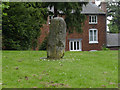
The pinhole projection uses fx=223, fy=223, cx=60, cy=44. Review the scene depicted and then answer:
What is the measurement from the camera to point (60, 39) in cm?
1298

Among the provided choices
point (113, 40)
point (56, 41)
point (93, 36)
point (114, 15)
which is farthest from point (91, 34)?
point (56, 41)

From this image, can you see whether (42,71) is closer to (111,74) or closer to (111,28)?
(111,74)

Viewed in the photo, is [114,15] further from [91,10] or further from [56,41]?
[56,41]

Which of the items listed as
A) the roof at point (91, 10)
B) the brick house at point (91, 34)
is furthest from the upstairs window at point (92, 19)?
the roof at point (91, 10)

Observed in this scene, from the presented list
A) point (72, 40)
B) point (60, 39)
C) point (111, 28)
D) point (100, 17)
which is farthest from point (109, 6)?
point (60, 39)

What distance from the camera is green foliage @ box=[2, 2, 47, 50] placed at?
22531 millimetres

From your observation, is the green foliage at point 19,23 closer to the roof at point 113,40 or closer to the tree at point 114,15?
the roof at point 113,40

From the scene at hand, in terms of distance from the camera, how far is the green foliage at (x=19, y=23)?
2253cm

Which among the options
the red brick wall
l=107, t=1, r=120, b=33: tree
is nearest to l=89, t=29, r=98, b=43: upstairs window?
the red brick wall

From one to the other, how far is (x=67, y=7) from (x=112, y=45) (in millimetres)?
13896

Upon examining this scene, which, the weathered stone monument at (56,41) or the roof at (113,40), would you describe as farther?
the roof at (113,40)

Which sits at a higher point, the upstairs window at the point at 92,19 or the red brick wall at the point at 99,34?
the upstairs window at the point at 92,19

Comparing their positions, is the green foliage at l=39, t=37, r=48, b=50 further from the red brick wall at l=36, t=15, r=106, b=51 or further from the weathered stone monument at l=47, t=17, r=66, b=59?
the weathered stone monument at l=47, t=17, r=66, b=59

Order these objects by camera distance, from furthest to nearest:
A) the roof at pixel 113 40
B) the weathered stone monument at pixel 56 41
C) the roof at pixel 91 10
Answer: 1. the roof at pixel 113 40
2. the roof at pixel 91 10
3. the weathered stone monument at pixel 56 41
